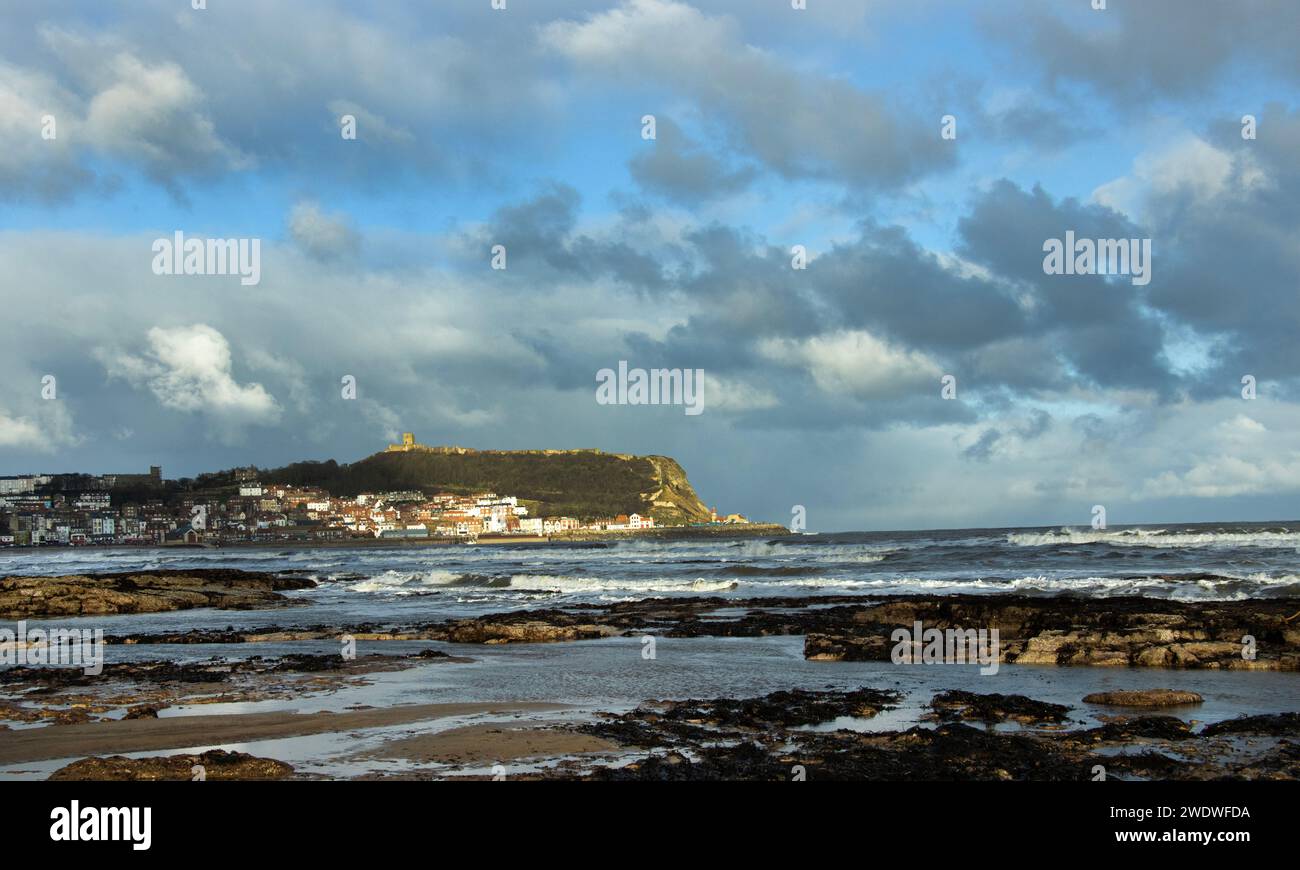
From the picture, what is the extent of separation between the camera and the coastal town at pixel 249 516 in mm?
145250

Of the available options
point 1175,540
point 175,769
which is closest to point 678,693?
point 175,769

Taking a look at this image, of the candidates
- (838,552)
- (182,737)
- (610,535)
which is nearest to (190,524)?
(610,535)

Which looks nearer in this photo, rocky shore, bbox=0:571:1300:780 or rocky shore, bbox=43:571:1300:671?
rocky shore, bbox=0:571:1300:780

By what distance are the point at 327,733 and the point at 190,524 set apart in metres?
153

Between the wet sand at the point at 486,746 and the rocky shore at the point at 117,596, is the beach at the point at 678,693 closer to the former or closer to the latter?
the wet sand at the point at 486,746

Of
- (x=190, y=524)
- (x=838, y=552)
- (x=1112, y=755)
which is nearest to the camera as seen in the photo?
(x=1112, y=755)

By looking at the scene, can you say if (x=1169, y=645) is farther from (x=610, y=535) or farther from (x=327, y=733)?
(x=610, y=535)

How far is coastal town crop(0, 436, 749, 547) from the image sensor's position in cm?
14525

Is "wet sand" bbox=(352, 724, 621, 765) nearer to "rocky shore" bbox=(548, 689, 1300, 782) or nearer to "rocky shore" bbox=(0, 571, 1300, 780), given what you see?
"rocky shore" bbox=(0, 571, 1300, 780)

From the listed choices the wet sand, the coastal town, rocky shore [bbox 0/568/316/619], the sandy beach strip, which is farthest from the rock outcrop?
the coastal town

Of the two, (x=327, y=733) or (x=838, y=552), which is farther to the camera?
(x=838, y=552)
